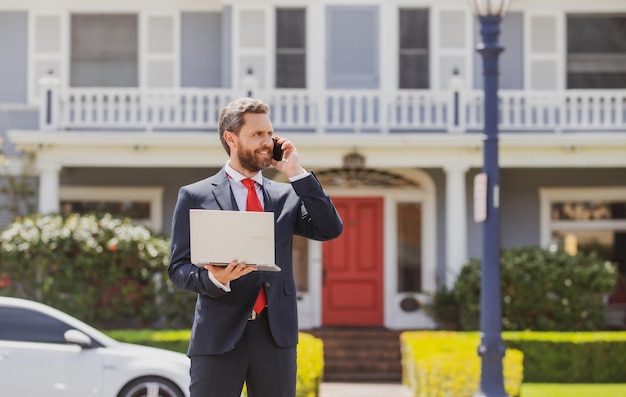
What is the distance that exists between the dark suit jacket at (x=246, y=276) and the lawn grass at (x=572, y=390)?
8.51 meters

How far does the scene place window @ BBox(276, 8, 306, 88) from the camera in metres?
18.1

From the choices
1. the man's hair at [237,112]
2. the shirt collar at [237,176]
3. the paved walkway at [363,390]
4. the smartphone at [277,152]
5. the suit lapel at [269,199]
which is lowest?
the paved walkway at [363,390]

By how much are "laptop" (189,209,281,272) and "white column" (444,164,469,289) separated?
12610 mm

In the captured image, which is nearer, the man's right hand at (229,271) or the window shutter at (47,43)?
the man's right hand at (229,271)

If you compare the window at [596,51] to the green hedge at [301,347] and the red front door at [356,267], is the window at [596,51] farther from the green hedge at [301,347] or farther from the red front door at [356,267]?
the green hedge at [301,347]

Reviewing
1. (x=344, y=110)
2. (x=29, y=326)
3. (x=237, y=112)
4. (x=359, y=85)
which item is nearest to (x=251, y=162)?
(x=237, y=112)

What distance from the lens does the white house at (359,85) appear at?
1777 centimetres

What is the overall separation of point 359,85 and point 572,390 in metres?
6.96

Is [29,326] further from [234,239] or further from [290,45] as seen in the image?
[290,45]

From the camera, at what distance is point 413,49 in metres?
18.2

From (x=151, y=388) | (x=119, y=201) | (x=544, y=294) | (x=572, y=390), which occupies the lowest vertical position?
(x=572, y=390)

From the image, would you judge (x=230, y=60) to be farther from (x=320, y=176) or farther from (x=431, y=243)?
(x=431, y=243)

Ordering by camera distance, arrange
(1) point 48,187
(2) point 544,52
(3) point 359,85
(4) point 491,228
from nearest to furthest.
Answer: (4) point 491,228 < (1) point 48,187 < (3) point 359,85 < (2) point 544,52

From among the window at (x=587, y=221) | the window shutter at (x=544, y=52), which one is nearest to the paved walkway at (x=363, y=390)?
the window at (x=587, y=221)
